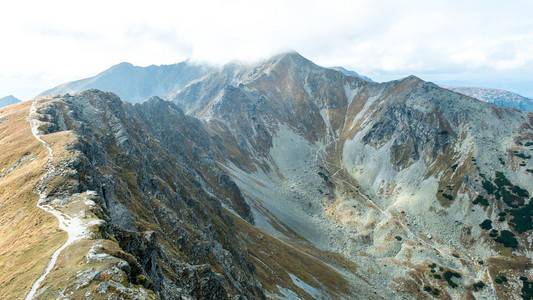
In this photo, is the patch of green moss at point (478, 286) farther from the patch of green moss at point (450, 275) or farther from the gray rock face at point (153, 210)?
the gray rock face at point (153, 210)

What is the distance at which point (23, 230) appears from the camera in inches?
1066

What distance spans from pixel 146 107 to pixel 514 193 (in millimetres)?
223816

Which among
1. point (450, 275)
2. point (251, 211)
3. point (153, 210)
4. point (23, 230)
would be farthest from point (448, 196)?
point (23, 230)

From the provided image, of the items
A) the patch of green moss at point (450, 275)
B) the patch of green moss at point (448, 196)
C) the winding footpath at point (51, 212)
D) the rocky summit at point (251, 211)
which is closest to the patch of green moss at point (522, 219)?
the rocky summit at point (251, 211)

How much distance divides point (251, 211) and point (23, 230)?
99168 millimetres

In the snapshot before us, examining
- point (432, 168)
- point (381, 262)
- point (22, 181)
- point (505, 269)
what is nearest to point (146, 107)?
point (22, 181)

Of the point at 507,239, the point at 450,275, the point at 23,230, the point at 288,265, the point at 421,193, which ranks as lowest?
the point at 450,275

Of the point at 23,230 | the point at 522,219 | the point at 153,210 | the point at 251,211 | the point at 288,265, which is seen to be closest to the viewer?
the point at 23,230

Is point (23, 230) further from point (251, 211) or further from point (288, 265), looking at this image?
point (251, 211)

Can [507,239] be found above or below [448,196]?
below

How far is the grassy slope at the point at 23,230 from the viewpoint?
1961cm

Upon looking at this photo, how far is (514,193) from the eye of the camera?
12169 centimetres

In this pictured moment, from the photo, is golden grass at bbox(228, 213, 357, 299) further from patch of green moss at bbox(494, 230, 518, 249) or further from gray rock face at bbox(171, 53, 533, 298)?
patch of green moss at bbox(494, 230, 518, 249)

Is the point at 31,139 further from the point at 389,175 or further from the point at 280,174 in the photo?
the point at 389,175
